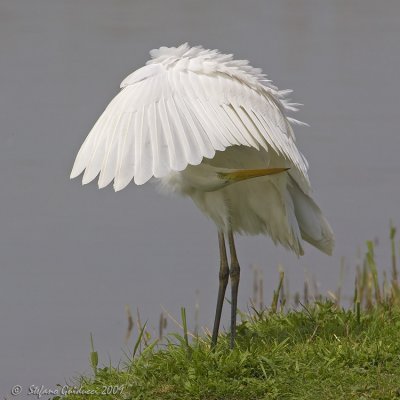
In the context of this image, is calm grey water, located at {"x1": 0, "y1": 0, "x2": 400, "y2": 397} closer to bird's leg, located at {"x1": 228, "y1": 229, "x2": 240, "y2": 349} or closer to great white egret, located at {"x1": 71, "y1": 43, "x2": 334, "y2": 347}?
bird's leg, located at {"x1": 228, "y1": 229, "x2": 240, "y2": 349}

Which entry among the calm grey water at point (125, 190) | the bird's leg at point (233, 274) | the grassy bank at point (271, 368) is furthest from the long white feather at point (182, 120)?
the calm grey water at point (125, 190)

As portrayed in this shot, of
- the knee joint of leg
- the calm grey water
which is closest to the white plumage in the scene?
the knee joint of leg

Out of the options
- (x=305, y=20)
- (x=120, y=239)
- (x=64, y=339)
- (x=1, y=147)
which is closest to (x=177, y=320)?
(x=64, y=339)

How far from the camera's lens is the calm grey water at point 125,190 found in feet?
27.8

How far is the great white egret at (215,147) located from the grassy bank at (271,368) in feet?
1.32

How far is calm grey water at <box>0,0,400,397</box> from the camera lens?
8477mm

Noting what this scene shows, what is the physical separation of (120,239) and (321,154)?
2.75 m

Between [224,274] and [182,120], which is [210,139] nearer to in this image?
[182,120]

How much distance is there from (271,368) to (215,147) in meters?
1.06

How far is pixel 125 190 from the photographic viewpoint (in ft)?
34.1

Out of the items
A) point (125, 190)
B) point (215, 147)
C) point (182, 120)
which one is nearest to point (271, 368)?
point (215, 147)

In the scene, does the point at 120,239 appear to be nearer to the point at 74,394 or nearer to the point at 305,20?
the point at 74,394

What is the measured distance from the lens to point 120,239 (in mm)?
9484

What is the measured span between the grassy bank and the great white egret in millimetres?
401
